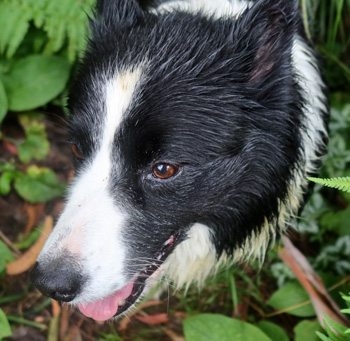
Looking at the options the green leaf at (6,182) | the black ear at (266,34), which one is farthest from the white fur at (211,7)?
the green leaf at (6,182)

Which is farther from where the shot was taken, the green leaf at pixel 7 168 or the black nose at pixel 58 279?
the green leaf at pixel 7 168

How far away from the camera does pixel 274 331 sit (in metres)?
2.56

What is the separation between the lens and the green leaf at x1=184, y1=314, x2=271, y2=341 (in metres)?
2.24

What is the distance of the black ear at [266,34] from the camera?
6.22 ft

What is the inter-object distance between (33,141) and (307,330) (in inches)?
85.1

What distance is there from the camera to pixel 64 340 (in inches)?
109

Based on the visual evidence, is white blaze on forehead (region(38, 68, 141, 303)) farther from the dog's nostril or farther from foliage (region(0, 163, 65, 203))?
foliage (region(0, 163, 65, 203))

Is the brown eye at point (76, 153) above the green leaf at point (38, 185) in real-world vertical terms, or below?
above

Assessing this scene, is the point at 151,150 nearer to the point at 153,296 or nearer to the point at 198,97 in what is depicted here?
the point at 198,97

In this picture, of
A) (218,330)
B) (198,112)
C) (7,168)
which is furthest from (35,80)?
(218,330)

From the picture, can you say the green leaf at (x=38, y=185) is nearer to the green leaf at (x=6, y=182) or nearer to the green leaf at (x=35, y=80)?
the green leaf at (x=6, y=182)

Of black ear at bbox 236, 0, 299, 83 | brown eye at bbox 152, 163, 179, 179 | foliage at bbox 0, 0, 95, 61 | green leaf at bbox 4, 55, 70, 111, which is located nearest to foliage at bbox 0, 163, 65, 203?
green leaf at bbox 4, 55, 70, 111

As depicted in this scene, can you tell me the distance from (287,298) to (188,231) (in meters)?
0.92

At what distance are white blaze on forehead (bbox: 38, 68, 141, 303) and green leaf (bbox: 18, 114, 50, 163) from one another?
1.48m
